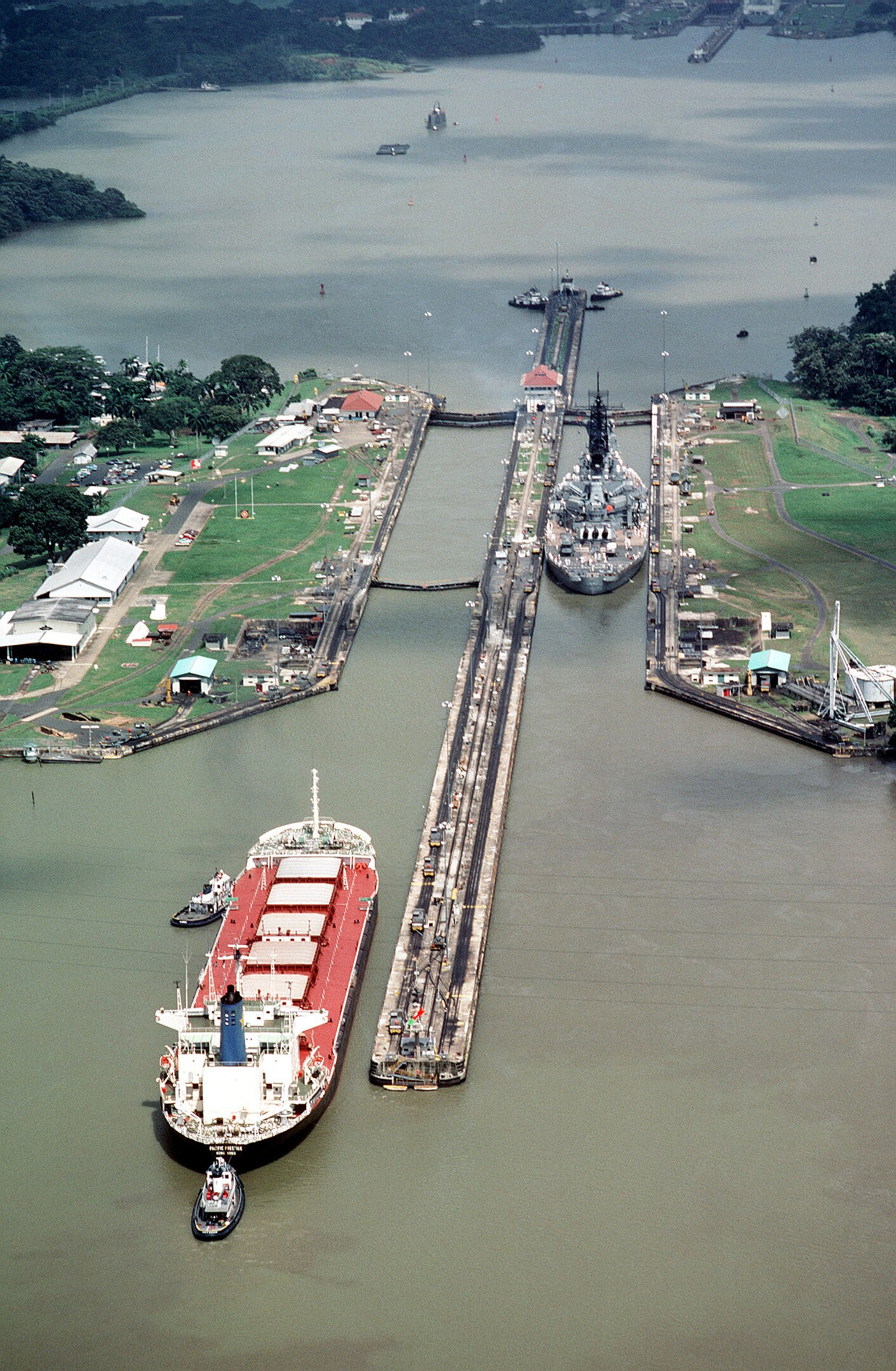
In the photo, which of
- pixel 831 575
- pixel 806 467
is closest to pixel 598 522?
pixel 831 575

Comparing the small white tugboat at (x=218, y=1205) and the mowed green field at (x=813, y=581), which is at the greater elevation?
the small white tugboat at (x=218, y=1205)

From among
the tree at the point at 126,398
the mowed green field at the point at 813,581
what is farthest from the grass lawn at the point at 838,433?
the tree at the point at 126,398

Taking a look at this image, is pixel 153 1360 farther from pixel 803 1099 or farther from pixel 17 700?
pixel 17 700

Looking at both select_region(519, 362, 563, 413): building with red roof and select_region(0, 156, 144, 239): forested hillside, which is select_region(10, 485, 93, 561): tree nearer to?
select_region(519, 362, 563, 413): building with red roof

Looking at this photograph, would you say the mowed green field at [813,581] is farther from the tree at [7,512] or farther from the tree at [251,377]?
the tree at [7,512]

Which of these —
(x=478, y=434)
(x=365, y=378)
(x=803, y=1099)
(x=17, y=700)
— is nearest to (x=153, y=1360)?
(x=803, y=1099)

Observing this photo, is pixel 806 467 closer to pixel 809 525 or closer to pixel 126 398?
pixel 809 525

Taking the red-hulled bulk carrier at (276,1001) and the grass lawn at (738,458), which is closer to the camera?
the red-hulled bulk carrier at (276,1001)

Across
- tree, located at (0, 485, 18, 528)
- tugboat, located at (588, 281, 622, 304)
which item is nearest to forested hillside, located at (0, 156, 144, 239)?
tugboat, located at (588, 281, 622, 304)
